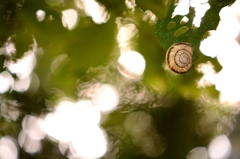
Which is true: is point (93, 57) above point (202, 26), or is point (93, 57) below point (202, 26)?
below

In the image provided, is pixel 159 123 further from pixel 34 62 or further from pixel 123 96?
pixel 34 62

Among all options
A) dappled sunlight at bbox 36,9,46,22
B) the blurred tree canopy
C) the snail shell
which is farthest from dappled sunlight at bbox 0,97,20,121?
the snail shell

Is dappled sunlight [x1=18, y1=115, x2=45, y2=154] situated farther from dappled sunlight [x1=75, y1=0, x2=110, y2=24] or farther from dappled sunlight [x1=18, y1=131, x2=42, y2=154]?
dappled sunlight [x1=75, y1=0, x2=110, y2=24]

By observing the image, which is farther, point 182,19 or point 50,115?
point 50,115

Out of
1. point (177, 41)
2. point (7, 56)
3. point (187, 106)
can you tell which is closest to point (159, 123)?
point (187, 106)

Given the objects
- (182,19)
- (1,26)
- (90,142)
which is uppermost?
(182,19)
